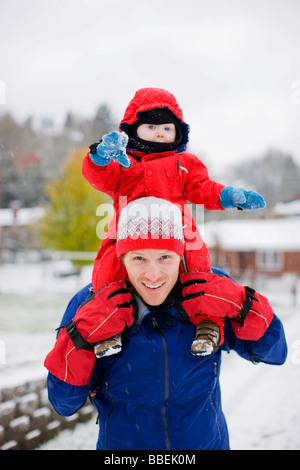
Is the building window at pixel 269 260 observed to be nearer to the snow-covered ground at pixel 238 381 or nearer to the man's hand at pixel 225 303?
the snow-covered ground at pixel 238 381

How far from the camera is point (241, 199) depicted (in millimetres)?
1630

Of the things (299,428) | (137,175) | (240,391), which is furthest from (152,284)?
(240,391)

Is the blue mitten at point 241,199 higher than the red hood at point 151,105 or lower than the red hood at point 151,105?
lower

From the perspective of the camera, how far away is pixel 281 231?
25.2 meters

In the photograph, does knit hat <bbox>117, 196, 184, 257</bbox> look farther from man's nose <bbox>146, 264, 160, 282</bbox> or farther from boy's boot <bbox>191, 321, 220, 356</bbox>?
boy's boot <bbox>191, 321, 220, 356</bbox>

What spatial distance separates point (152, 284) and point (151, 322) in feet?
0.59

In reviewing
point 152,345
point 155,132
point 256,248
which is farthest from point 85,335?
point 256,248

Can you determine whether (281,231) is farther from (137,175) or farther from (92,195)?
(137,175)

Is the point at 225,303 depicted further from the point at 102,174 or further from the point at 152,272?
the point at 102,174

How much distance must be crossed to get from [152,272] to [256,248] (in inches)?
895

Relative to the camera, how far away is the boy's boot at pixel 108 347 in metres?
1.48

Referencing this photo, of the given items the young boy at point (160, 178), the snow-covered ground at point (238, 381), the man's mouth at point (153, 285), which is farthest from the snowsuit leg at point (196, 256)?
the snow-covered ground at point (238, 381)

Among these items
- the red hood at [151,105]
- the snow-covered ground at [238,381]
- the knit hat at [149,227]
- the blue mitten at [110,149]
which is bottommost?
the snow-covered ground at [238,381]
